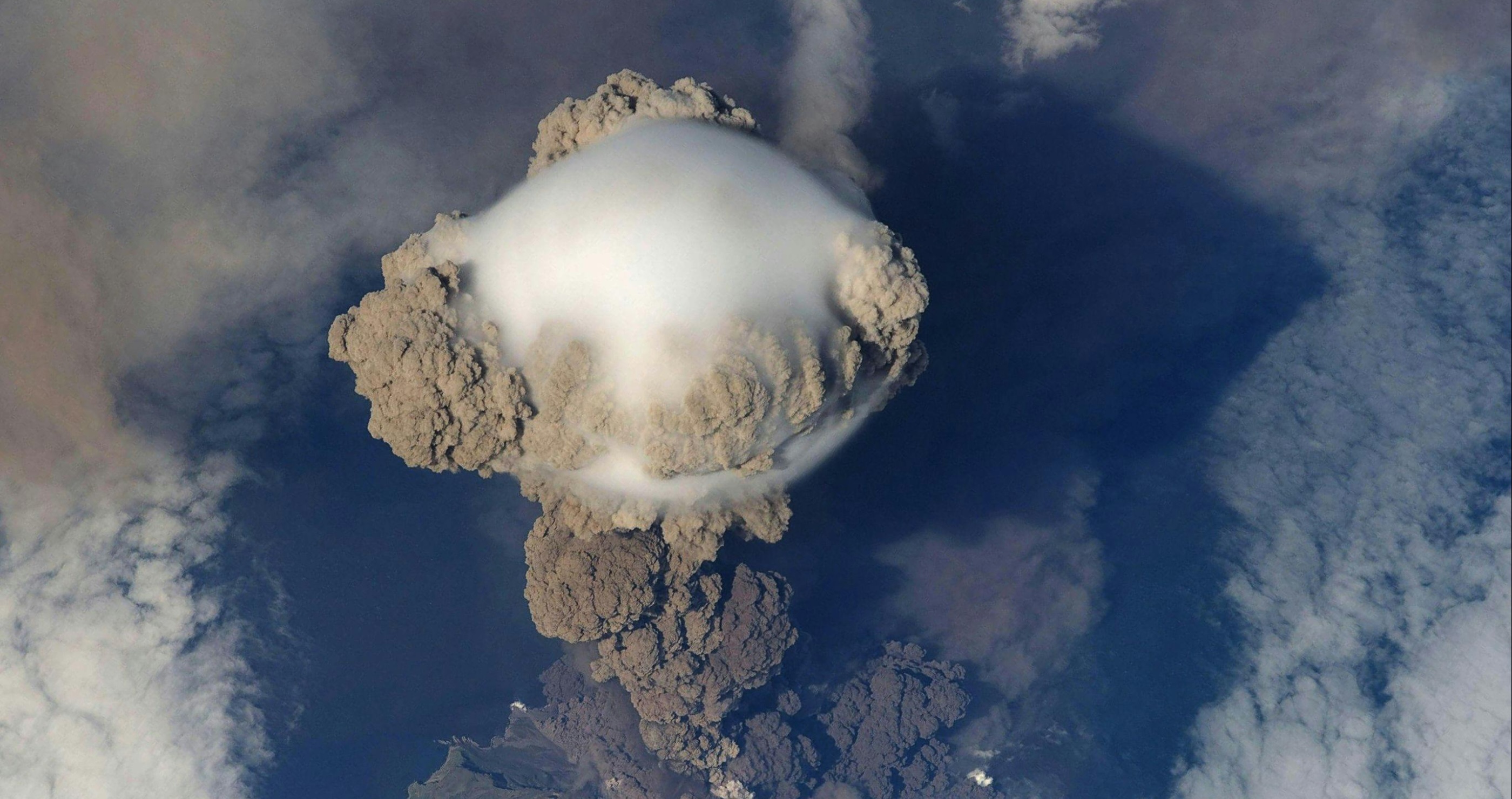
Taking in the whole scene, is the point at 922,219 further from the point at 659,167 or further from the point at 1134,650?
the point at 1134,650

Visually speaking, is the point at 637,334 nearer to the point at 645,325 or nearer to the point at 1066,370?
the point at 645,325

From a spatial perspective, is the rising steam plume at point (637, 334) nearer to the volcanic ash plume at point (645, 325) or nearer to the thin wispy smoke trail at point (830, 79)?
the volcanic ash plume at point (645, 325)

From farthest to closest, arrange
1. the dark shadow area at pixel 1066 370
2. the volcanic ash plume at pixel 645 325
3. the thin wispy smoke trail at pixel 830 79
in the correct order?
the dark shadow area at pixel 1066 370 → the thin wispy smoke trail at pixel 830 79 → the volcanic ash plume at pixel 645 325

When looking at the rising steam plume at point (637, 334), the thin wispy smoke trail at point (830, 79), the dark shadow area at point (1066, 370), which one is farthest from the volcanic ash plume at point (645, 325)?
the dark shadow area at point (1066, 370)

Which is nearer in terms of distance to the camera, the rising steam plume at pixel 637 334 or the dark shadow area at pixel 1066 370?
the rising steam plume at pixel 637 334

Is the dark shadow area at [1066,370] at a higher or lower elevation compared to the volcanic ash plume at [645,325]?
higher

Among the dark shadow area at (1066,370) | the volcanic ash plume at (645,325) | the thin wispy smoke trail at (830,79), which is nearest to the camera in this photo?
the volcanic ash plume at (645,325)

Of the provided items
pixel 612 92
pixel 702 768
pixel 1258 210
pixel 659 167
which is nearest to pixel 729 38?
pixel 612 92

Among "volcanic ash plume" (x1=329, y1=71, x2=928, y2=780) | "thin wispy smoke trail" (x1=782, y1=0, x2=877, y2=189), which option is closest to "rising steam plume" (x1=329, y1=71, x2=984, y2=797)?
"volcanic ash plume" (x1=329, y1=71, x2=928, y2=780)
